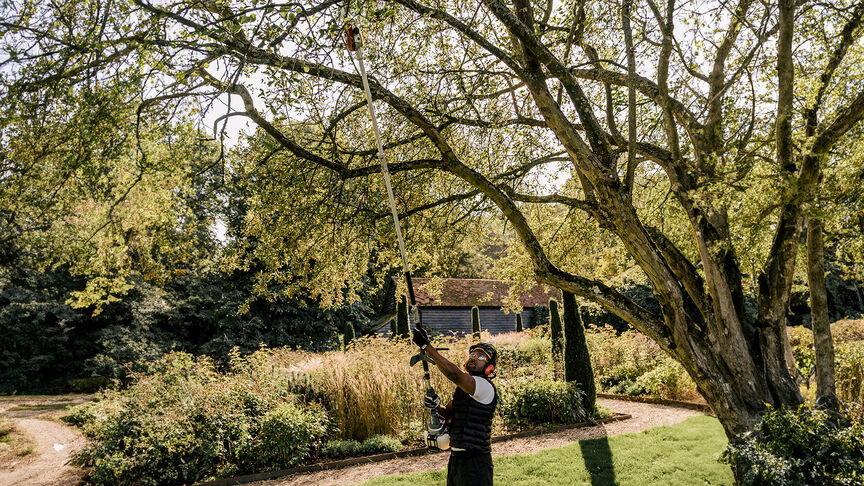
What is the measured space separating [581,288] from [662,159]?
275 cm

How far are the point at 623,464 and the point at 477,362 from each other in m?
4.94

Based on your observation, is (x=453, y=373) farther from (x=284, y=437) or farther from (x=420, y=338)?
(x=284, y=437)

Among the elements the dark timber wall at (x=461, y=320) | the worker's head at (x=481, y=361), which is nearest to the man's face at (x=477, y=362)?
the worker's head at (x=481, y=361)

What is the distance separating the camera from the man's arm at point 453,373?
387 centimetres

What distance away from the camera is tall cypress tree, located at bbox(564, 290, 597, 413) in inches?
452

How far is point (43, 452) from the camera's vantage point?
10922 millimetres

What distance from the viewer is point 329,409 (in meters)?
10.1

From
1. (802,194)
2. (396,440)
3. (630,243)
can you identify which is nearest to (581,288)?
(630,243)

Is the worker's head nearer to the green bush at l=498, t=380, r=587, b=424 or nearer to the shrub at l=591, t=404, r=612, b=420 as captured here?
the green bush at l=498, t=380, r=587, b=424

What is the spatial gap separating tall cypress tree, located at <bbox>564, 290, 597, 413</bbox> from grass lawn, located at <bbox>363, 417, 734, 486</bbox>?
218cm

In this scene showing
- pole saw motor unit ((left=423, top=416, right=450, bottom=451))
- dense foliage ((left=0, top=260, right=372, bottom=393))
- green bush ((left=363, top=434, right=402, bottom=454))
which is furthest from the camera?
dense foliage ((left=0, top=260, right=372, bottom=393))

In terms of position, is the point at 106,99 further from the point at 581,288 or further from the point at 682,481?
the point at 682,481

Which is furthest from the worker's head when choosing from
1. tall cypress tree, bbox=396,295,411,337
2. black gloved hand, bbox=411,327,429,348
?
tall cypress tree, bbox=396,295,411,337

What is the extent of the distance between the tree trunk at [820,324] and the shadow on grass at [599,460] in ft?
9.60
